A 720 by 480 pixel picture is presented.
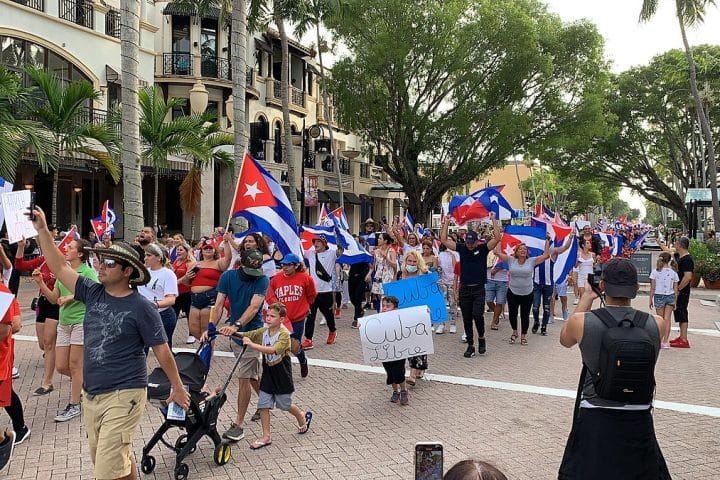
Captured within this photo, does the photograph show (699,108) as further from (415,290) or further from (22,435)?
(22,435)

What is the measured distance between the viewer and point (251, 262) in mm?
6410

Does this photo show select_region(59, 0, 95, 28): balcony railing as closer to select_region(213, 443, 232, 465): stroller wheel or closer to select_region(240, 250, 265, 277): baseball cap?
select_region(240, 250, 265, 277): baseball cap

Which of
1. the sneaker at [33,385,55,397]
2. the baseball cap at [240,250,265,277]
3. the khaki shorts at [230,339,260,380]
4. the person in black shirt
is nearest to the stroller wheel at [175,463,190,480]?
the khaki shorts at [230,339,260,380]

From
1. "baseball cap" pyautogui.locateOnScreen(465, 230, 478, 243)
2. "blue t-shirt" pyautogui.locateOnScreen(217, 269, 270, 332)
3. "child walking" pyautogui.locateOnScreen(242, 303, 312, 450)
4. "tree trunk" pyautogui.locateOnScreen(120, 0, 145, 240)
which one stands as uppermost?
"tree trunk" pyautogui.locateOnScreen(120, 0, 145, 240)

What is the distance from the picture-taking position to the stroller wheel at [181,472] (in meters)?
4.82

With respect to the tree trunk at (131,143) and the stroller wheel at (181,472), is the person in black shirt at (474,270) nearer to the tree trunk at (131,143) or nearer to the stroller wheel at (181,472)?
the stroller wheel at (181,472)

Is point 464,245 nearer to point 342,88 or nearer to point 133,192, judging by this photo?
point 133,192

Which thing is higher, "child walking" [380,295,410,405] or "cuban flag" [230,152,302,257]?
"cuban flag" [230,152,302,257]

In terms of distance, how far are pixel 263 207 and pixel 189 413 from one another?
329 cm

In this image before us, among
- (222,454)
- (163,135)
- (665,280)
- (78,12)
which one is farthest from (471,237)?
(78,12)

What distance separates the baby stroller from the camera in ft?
15.9

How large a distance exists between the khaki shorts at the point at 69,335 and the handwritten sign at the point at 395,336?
280 cm

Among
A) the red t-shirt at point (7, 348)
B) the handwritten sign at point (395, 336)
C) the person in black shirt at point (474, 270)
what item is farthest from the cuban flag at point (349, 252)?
the red t-shirt at point (7, 348)

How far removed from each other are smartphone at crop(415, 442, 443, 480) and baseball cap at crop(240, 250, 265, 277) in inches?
175
